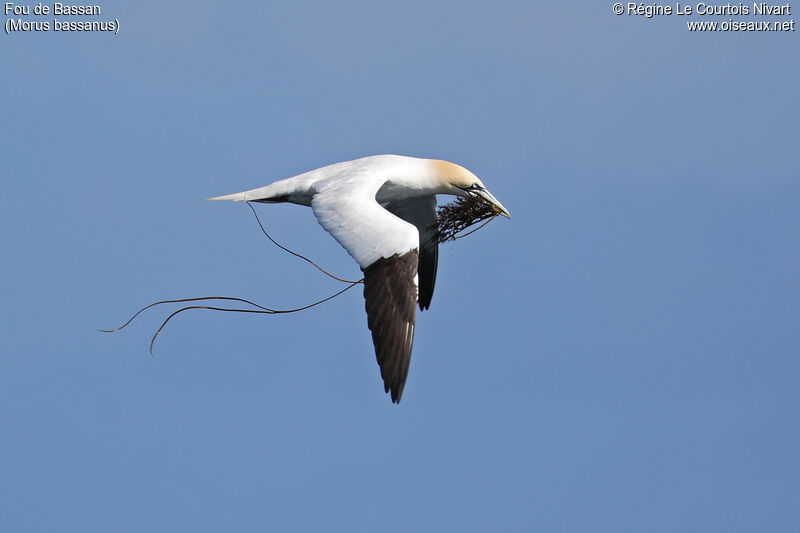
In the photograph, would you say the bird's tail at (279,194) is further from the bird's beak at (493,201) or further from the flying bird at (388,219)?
the bird's beak at (493,201)

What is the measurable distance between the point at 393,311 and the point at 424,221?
444cm

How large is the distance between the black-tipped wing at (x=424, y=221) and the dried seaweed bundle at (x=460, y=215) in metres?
1.79

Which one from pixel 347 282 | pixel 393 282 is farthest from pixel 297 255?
pixel 393 282

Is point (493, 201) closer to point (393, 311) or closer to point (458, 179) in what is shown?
point (458, 179)

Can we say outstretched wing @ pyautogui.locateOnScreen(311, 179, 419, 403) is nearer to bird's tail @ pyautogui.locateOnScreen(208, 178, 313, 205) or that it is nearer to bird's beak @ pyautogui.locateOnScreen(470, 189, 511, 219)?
bird's tail @ pyautogui.locateOnScreen(208, 178, 313, 205)

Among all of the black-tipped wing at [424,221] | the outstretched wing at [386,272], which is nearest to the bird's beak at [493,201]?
the black-tipped wing at [424,221]

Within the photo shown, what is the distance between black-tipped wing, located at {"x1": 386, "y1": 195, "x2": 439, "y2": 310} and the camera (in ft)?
55.6

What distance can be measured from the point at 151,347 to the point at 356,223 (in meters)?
2.86

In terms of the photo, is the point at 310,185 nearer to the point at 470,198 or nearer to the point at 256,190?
the point at 256,190

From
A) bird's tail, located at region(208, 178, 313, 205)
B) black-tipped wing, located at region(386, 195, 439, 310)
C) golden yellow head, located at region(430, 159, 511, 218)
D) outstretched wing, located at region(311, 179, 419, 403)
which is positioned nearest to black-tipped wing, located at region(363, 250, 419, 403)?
outstretched wing, located at region(311, 179, 419, 403)

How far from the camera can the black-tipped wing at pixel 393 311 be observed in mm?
12602

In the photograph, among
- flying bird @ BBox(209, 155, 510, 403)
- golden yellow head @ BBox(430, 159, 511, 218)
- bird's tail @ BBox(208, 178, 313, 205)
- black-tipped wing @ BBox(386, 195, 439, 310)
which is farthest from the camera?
black-tipped wing @ BBox(386, 195, 439, 310)

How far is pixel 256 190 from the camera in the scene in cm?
1569

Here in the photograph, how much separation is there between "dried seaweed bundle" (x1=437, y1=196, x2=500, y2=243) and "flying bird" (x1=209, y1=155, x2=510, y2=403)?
14.1 inches
